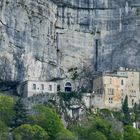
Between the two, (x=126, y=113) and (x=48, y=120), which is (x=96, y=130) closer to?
(x=48, y=120)

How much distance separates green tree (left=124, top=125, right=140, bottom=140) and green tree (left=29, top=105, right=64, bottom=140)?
8.03 meters

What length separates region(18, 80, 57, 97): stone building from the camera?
134 meters

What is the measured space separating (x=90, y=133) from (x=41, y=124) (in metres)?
6.17

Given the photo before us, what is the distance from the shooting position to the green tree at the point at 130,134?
125m

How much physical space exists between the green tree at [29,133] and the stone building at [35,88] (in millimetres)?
13561

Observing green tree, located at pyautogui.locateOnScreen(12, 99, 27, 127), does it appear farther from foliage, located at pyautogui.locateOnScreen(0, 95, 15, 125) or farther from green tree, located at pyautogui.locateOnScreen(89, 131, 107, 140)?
green tree, located at pyautogui.locateOnScreen(89, 131, 107, 140)

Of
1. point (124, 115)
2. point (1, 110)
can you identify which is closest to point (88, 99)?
point (124, 115)

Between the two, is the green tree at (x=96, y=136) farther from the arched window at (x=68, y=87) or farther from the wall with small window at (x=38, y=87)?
the arched window at (x=68, y=87)

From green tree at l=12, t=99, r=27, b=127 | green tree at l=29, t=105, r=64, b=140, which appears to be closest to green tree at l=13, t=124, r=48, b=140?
green tree at l=29, t=105, r=64, b=140

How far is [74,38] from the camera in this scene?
144000 mm

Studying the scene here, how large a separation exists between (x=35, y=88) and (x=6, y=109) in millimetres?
9714

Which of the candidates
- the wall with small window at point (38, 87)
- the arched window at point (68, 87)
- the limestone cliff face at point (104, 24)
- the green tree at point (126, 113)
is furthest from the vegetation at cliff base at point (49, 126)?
the limestone cliff face at point (104, 24)

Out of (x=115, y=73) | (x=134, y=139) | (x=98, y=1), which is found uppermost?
(x=98, y=1)

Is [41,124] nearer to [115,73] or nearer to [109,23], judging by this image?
[115,73]
